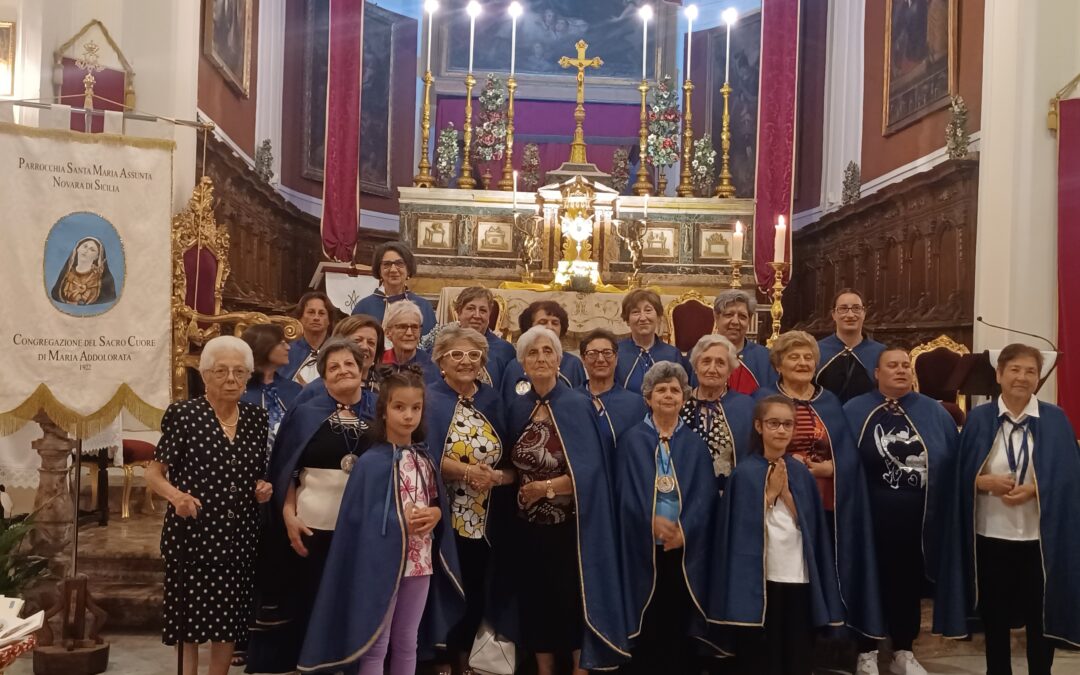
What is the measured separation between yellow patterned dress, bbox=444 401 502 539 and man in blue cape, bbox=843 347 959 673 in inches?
63.8

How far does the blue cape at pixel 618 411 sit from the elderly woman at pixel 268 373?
4.47 ft

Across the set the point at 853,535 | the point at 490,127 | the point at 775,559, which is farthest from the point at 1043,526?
the point at 490,127

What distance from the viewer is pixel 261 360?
15.3 ft

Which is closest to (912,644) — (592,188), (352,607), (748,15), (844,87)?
(352,607)

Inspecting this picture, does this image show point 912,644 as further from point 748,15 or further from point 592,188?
point 748,15

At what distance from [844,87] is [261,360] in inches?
354

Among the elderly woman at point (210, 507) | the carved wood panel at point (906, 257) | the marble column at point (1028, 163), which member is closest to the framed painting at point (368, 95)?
the carved wood panel at point (906, 257)

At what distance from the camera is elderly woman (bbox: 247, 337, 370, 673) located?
3.95 m

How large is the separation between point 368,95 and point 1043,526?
1069cm

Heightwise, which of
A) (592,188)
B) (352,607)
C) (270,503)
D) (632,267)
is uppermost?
(592,188)

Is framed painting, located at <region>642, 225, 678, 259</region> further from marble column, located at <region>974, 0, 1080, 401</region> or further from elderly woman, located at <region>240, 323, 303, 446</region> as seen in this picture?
elderly woman, located at <region>240, 323, 303, 446</region>

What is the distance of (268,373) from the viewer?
4723 millimetres

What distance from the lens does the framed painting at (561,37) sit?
1438 cm

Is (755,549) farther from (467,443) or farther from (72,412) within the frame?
(72,412)
